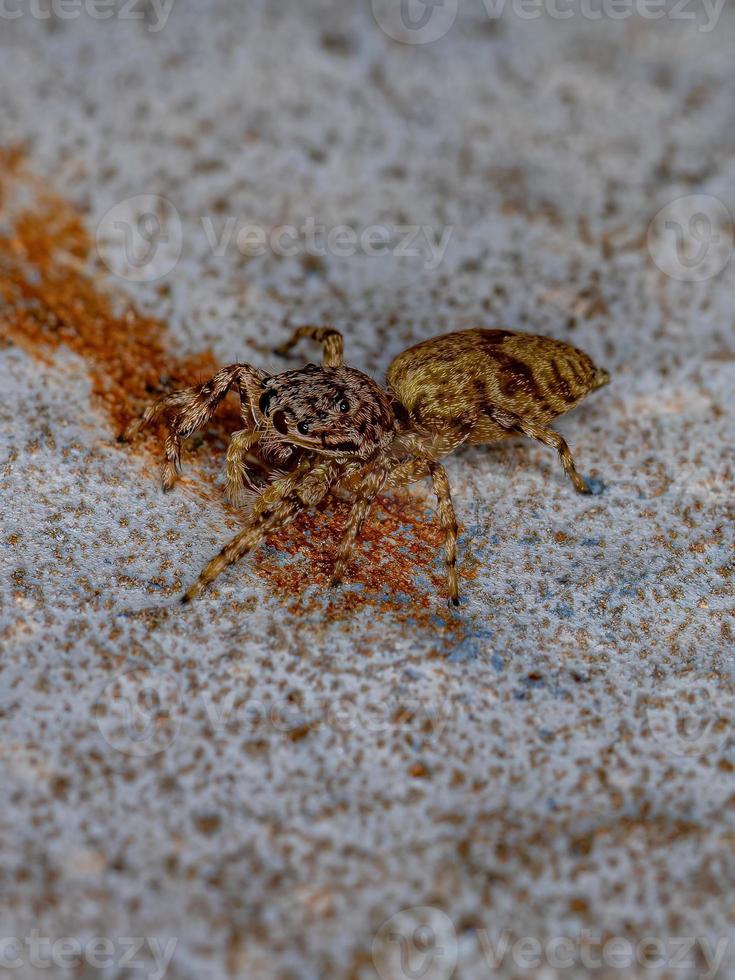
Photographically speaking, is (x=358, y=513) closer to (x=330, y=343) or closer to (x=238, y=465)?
(x=238, y=465)

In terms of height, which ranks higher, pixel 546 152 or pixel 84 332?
pixel 546 152

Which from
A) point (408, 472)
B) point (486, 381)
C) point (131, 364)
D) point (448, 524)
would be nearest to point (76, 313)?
point (131, 364)

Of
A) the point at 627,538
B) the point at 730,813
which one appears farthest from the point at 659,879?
the point at 627,538

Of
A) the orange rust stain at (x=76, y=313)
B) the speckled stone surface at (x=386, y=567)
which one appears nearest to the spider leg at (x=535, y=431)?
the speckled stone surface at (x=386, y=567)

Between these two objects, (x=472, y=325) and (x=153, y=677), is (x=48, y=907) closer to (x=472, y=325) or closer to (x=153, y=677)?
(x=153, y=677)

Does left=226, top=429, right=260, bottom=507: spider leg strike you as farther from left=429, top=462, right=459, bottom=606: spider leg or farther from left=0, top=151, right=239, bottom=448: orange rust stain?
left=429, top=462, right=459, bottom=606: spider leg

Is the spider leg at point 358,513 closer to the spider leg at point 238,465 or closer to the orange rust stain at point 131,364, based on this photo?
the orange rust stain at point 131,364
